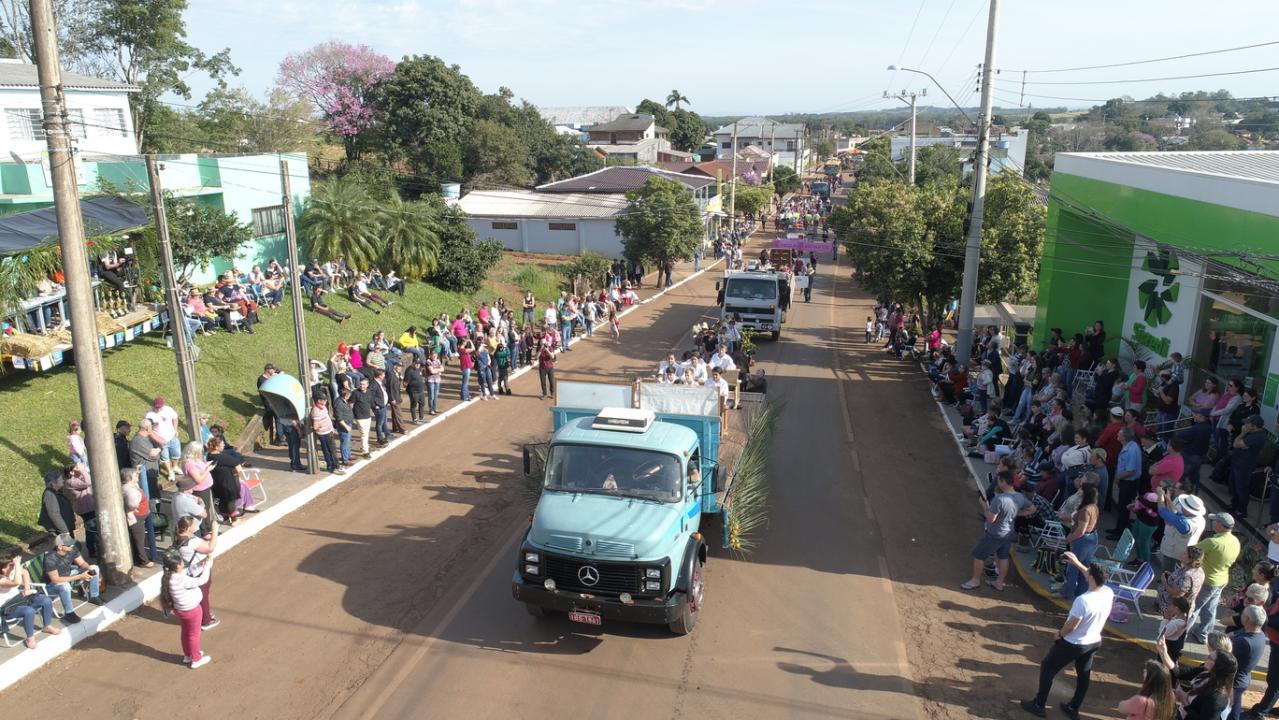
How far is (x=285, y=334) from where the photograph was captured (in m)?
20.6

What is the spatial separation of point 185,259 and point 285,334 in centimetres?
285

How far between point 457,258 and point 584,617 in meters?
22.9

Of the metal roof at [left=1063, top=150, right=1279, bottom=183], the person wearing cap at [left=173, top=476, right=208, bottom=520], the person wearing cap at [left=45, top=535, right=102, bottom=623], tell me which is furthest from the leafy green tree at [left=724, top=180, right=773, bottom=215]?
the person wearing cap at [left=45, top=535, right=102, bottom=623]

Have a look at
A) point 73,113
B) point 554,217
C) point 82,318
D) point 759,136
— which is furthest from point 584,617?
point 759,136

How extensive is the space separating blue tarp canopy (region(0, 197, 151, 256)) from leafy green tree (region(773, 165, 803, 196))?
7046 centimetres

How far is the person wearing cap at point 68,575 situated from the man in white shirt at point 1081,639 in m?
10.2

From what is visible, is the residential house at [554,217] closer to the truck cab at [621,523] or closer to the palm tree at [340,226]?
the palm tree at [340,226]

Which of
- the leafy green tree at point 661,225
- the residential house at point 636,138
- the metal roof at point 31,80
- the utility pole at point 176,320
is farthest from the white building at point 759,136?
the utility pole at point 176,320

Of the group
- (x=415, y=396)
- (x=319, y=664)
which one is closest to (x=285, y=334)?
(x=415, y=396)

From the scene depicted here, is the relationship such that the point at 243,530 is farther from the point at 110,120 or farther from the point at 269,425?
the point at 110,120

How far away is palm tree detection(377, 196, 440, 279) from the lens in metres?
27.5

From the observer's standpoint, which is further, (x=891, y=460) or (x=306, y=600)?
(x=891, y=460)

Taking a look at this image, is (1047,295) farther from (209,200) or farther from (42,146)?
A: (42,146)

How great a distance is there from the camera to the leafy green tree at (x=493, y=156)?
173ft
